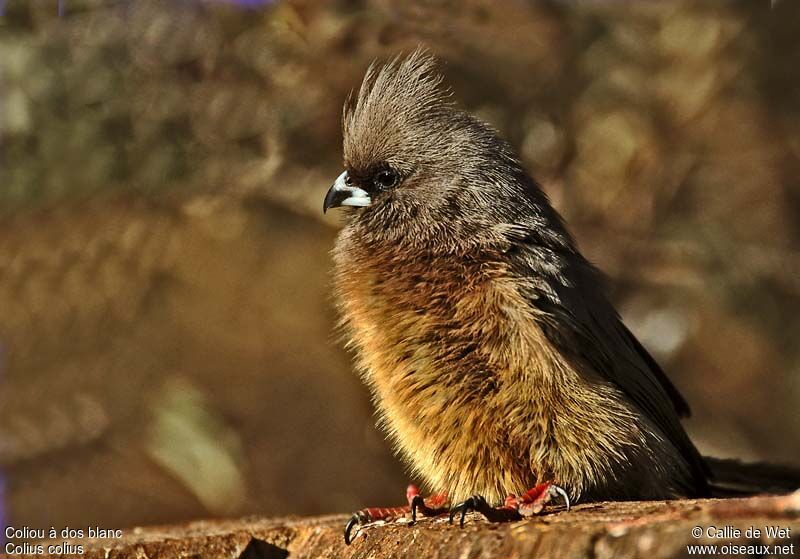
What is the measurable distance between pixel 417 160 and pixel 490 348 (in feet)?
4.13

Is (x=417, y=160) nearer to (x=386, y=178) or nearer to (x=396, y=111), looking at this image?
(x=386, y=178)

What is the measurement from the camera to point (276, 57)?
847 cm

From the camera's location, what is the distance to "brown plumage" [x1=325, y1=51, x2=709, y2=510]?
4422 millimetres

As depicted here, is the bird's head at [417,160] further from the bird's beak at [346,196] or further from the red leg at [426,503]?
the red leg at [426,503]

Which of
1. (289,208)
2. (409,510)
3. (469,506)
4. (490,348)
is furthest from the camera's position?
(289,208)

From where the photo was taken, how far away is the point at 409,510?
4805 millimetres

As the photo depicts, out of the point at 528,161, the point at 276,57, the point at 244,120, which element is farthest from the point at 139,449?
the point at 528,161

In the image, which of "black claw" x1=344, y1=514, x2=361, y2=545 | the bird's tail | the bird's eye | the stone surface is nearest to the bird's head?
the bird's eye

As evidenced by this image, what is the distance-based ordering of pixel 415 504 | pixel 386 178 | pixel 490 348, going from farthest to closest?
pixel 386 178, pixel 415 504, pixel 490 348

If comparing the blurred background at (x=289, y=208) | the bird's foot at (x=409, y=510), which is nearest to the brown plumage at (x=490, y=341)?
the bird's foot at (x=409, y=510)

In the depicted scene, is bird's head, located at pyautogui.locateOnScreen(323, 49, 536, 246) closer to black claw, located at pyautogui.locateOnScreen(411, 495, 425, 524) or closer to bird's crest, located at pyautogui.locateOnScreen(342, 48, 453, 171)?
bird's crest, located at pyautogui.locateOnScreen(342, 48, 453, 171)

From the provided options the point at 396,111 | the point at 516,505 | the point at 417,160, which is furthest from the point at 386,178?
the point at 516,505

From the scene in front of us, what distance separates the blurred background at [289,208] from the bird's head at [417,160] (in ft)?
9.22

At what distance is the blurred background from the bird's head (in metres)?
2.81
